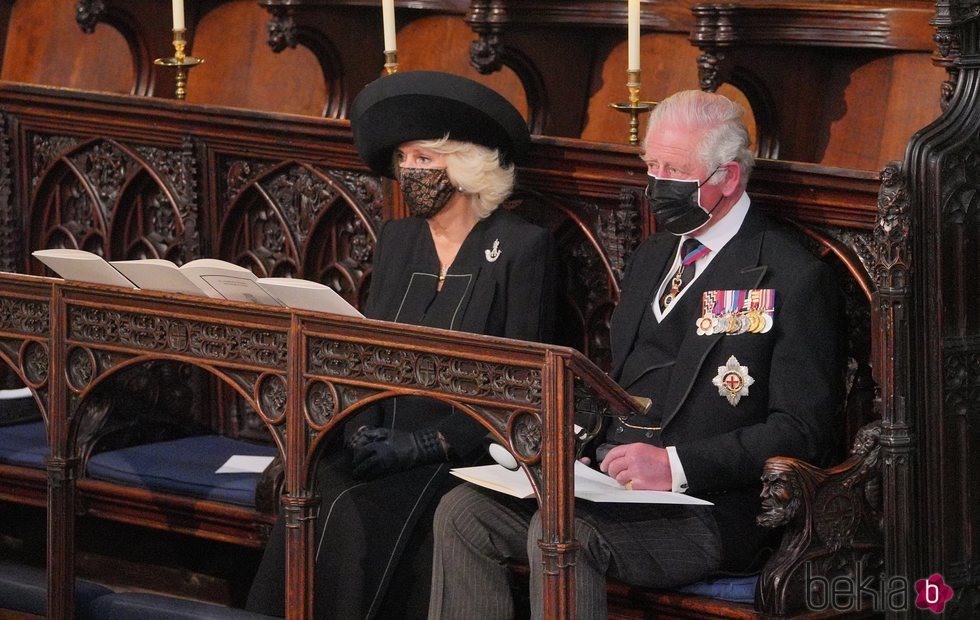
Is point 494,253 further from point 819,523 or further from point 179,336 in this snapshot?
point 819,523

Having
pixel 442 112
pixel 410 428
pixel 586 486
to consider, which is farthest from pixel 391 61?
pixel 586 486

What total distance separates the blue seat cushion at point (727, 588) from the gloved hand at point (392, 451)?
0.83 m

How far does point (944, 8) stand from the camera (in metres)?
3.80

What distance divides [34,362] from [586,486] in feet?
4.92

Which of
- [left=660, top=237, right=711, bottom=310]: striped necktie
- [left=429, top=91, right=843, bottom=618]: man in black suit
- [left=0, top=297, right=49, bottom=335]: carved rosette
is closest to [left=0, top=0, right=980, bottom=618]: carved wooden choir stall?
[left=0, top=297, right=49, bottom=335]: carved rosette

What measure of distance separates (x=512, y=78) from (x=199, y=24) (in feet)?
4.84

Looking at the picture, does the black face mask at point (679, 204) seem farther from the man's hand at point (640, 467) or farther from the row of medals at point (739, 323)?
the man's hand at point (640, 467)

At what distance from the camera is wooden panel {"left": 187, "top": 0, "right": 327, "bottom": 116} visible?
6316mm

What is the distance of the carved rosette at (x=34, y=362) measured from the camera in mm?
4301

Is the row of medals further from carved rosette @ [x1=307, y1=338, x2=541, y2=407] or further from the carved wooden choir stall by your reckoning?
carved rosette @ [x1=307, y1=338, x2=541, y2=407]

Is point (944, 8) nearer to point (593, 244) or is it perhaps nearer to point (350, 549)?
point (593, 244)

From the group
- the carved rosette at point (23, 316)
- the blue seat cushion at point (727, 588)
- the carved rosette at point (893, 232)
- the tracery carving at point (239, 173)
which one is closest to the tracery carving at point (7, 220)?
the tracery carving at point (239, 173)

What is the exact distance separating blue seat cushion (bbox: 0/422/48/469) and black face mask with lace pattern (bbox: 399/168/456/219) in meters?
1.36

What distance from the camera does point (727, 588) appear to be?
3.82 metres
